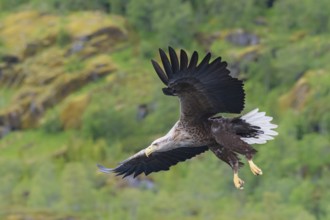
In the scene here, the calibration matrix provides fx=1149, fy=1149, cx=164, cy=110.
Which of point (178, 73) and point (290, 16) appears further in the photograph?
point (290, 16)

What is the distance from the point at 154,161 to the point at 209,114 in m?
2.51

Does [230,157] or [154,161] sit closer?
[230,157]

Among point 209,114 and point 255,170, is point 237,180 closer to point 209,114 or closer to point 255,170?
point 255,170

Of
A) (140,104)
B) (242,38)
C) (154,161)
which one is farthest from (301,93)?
(154,161)

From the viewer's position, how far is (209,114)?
61.2 ft

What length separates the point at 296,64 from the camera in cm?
11738

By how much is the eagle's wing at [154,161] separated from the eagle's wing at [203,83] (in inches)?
89.1

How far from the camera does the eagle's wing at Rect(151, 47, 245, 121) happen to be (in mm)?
17953

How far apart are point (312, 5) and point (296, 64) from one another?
12459mm

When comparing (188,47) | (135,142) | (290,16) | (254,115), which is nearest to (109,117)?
(135,142)

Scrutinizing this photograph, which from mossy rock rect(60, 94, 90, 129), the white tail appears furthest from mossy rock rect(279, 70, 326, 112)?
the white tail

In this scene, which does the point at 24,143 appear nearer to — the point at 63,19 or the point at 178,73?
the point at 63,19

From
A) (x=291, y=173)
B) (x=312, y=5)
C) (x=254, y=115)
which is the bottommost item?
(x=291, y=173)

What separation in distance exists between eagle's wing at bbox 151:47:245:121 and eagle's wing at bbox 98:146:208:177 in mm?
2264
